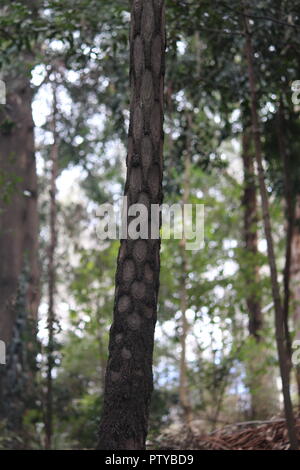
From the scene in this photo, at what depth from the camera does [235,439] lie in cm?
536

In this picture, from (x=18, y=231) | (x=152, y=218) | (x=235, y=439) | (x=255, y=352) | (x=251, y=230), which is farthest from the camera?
(x=251, y=230)

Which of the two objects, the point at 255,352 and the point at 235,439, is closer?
the point at 235,439

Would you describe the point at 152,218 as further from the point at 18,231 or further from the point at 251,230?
the point at 251,230

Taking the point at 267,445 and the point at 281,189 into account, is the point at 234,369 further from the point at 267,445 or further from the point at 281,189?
the point at 267,445

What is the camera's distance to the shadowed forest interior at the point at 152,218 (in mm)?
3422

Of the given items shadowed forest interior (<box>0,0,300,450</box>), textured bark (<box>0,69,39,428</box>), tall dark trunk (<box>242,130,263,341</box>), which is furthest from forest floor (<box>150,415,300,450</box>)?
tall dark trunk (<box>242,130,263,341</box>)

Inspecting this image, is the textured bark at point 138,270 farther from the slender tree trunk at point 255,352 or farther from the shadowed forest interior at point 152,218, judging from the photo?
the slender tree trunk at point 255,352

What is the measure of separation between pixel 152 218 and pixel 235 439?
2.65 metres

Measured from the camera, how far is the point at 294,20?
19.8 ft

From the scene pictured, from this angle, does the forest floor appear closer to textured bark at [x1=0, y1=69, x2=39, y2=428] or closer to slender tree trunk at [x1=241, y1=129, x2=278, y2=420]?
slender tree trunk at [x1=241, y1=129, x2=278, y2=420]

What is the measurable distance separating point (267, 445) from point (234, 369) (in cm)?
387

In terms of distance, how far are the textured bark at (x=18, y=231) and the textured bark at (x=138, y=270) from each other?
4185mm

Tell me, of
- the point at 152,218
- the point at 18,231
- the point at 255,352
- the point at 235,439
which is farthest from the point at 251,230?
the point at 152,218
